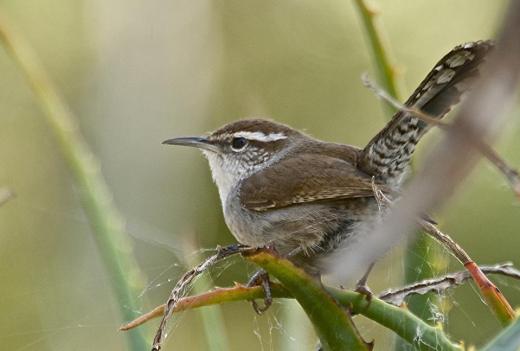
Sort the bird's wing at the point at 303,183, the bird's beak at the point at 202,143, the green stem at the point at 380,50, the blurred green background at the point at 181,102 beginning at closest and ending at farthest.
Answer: the green stem at the point at 380,50 < the bird's wing at the point at 303,183 < the bird's beak at the point at 202,143 < the blurred green background at the point at 181,102

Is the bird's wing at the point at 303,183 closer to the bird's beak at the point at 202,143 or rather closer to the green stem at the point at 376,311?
the bird's beak at the point at 202,143

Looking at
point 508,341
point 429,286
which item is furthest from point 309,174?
point 508,341

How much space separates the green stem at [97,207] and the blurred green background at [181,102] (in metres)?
1.29

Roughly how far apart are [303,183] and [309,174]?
5 cm

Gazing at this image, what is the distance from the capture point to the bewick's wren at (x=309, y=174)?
2.05 metres

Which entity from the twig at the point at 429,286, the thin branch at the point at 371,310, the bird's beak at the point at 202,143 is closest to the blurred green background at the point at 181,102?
the bird's beak at the point at 202,143

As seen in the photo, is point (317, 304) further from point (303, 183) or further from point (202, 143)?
point (202, 143)

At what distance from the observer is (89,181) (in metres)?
1.54

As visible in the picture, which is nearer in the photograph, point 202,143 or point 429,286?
point 429,286

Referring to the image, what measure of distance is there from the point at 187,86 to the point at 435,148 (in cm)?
583

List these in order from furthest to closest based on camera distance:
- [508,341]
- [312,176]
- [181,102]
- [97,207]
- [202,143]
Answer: [181,102], [202,143], [312,176], [97,207], [508,341]

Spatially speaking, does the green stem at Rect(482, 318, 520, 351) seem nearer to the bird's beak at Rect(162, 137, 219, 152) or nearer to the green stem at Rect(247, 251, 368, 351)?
the green stem at Rect(247, 251, 368, 351)

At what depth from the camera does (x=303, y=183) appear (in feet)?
8.70

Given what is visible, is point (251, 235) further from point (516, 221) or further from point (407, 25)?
point (407, 25)
